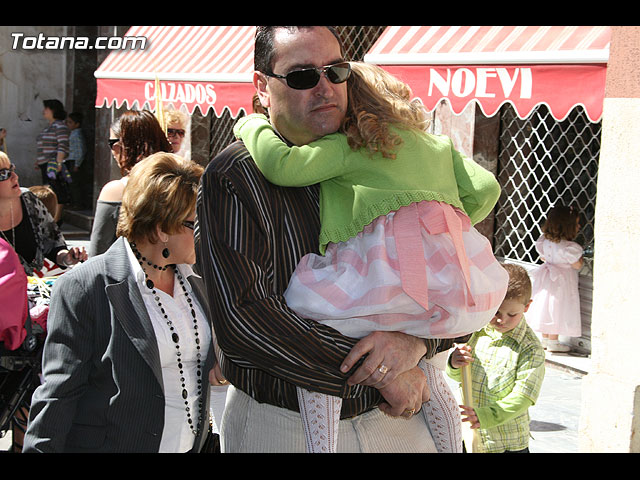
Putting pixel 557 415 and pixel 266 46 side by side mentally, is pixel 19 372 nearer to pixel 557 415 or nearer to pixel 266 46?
pixel 266 46

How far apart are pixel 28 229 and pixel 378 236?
3.55 m

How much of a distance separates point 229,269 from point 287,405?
390mm

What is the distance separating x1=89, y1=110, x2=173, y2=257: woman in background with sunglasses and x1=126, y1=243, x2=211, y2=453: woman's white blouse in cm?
202

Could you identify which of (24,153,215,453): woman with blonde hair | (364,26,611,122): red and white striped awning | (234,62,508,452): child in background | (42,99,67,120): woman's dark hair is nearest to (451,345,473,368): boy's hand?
(24,153,215,453): woman with blonde hair

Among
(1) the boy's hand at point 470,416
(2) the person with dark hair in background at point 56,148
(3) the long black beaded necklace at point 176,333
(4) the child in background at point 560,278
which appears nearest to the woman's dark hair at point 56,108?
(2) the person with dark hair in background at point 56,148

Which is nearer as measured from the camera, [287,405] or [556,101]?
[287,405]

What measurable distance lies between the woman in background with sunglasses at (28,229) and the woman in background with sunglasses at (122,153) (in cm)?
24

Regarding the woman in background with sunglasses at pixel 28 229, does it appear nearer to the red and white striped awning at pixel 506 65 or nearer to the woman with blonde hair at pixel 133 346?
the woman with blonde hair at pixel 133 346

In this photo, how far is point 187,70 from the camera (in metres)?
9.01

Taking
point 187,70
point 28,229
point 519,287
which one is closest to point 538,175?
point 187,70

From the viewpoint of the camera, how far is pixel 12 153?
53.3 ft

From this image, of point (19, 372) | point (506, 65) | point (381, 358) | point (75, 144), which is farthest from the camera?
point (75, 144)

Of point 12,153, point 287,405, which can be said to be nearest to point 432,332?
point 287,405

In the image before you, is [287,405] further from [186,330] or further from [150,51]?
[150,51]
